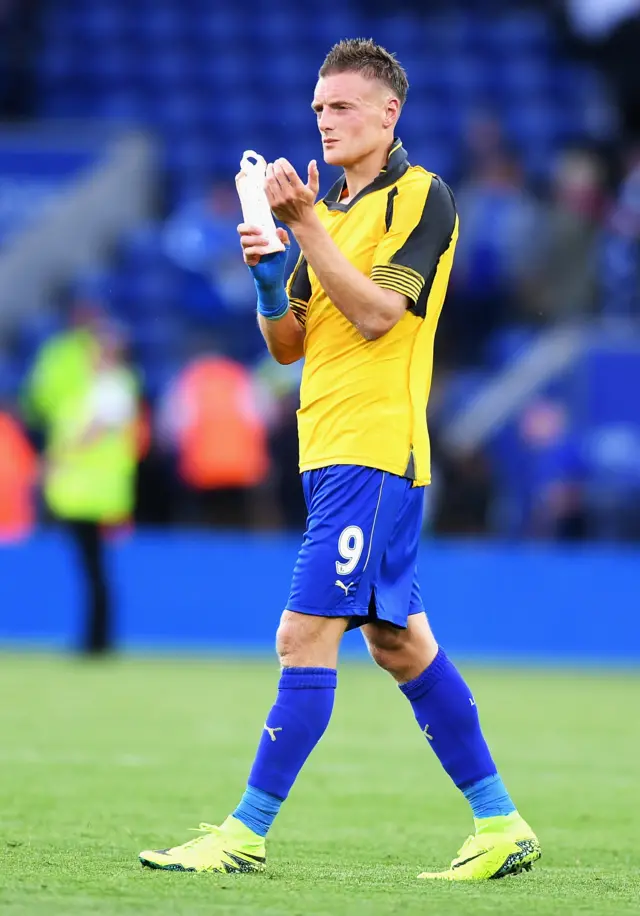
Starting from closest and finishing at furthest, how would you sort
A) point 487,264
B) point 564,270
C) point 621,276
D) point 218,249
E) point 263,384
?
point 621,276, point 564,270, point 263,384, point 487,264, point 218,249

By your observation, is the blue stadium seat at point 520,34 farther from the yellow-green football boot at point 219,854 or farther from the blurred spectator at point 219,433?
the yellow-green football boot at point 219,854

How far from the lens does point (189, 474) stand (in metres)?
14.1

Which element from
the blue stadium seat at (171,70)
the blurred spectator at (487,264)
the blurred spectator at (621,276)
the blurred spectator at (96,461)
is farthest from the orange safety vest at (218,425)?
the blue stadium seat at (171,70)

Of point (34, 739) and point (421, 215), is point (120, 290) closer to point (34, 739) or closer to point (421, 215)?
point (34, 739)

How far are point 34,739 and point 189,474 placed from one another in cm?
618

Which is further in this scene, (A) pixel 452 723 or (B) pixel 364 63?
(A) pixel 452 723

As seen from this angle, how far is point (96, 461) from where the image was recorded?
12.6m

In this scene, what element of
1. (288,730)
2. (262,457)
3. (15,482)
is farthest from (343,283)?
(15,482)

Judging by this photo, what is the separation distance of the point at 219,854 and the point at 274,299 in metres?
1.45

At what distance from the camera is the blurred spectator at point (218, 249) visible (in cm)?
1596

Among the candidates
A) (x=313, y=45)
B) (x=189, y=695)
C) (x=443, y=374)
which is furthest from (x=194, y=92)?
(x=189, y=695)

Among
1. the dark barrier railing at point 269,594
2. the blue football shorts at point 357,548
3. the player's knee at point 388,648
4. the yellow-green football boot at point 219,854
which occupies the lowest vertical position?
the dark barrier railing at point 269,594

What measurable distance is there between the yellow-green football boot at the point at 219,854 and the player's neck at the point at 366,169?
68.3 inches

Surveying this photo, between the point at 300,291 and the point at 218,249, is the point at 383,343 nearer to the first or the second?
the point at 300,291
